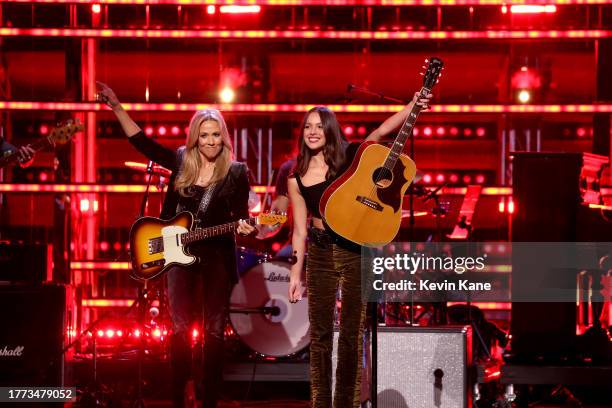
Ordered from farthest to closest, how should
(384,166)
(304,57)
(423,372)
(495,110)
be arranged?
(304,57), (495,110), (423,372), (384,166)

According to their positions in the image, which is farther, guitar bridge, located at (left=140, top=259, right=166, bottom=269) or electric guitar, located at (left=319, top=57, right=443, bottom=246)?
guitar bridge, located at (left=140, top=259, right=166, bottom=269)

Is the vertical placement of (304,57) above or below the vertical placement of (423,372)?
above

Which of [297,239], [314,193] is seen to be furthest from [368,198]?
[297,239]

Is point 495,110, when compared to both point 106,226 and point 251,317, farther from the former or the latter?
point 106,226

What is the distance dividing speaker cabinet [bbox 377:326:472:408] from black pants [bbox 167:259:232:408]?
0.85 metres

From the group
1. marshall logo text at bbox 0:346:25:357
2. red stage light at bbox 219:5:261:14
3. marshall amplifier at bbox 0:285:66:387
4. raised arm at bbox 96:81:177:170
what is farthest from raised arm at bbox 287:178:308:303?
red stage light at bbox 219:5:261:14

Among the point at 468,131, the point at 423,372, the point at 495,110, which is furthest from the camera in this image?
the point at 468,131

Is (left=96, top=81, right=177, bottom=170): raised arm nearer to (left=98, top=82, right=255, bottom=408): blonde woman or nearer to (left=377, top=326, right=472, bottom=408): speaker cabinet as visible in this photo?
(left=98, top=82, right=255, bottom=408): blonde woman

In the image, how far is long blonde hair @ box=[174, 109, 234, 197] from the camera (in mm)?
4945

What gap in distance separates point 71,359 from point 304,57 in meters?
4.09

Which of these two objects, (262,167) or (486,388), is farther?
(262,167)

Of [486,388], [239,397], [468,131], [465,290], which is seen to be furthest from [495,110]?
[239,397]

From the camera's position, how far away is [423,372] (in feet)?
16.4

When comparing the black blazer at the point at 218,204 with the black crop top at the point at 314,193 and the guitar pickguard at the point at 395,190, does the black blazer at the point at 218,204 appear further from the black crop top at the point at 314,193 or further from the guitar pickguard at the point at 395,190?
the guitar pickguard at the point at 395,190
